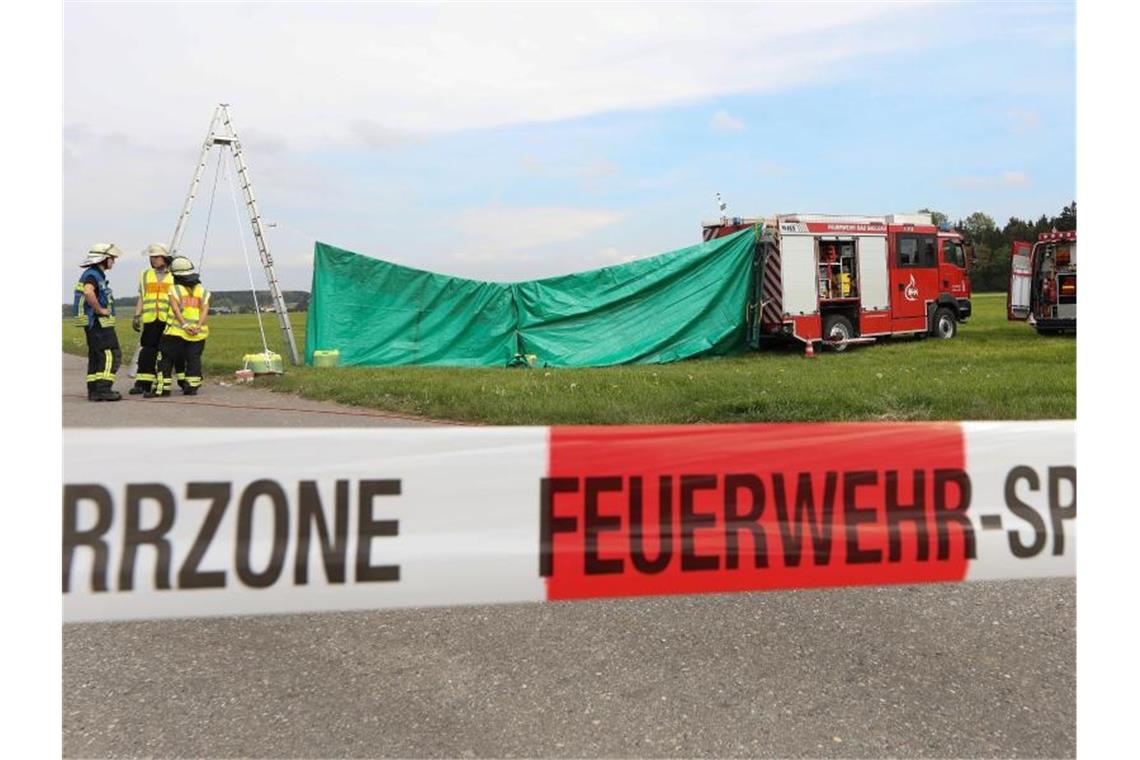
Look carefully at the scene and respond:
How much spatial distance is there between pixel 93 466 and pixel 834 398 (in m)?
7.89

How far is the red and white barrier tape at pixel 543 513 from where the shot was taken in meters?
2.76

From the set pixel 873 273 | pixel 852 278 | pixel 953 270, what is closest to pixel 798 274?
pixel 852 278

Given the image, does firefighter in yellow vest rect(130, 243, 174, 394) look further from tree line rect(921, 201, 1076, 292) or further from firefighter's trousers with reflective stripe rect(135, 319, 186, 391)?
tree line rect(921, 201, 1076, 292)

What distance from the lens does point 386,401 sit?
10.5 metres

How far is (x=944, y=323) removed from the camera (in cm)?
2050

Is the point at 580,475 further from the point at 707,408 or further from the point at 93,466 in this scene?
the point at 707,408

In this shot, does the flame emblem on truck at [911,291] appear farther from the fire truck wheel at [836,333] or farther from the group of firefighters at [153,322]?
the group of firefighters at [153,322]

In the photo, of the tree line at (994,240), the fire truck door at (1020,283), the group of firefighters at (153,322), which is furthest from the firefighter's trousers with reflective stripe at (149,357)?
the tree line at (994,240)

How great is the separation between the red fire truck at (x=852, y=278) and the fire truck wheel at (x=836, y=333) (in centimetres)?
2

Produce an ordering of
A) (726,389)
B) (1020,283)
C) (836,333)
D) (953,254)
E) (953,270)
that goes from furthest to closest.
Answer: (953,254)
(953,270)
(1020,283)
(836,333)
(726,389)

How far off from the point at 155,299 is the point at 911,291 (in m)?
15.4

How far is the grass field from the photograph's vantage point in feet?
29.6

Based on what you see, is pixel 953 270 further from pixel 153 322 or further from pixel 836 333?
pixel 153 322
